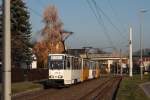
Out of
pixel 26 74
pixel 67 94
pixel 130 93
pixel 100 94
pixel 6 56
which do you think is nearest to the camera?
pixel 6 56

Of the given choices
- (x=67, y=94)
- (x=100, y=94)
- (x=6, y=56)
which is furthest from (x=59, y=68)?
(x=6, y=56)

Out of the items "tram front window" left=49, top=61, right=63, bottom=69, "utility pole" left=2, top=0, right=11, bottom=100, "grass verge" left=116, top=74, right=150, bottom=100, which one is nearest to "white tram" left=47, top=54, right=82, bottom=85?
"tram front window" left=49, top=61, right=63, bottom=69

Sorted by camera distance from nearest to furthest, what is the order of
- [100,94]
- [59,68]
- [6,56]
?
[6,56] < [100,94] < [59,68]

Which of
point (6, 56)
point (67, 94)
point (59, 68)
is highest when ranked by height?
point (6, 56)

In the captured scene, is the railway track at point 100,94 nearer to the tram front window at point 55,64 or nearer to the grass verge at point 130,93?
the grass verge at point 130,93

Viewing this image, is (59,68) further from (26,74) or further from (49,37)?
(49,37)

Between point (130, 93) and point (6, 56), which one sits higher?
point (6, 56)

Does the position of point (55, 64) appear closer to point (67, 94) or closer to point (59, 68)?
point (59, 68)

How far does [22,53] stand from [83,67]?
8941 millimetres

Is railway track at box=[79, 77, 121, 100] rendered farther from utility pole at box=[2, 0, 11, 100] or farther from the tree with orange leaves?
the tree with orange leaves

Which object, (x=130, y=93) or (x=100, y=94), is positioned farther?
(x=100, y=94)

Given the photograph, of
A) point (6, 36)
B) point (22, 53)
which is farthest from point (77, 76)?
point (6, 36)

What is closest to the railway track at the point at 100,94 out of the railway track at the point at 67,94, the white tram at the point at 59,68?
the railway track at the point at 67,94

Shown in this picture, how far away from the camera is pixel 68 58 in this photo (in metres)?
41.6
